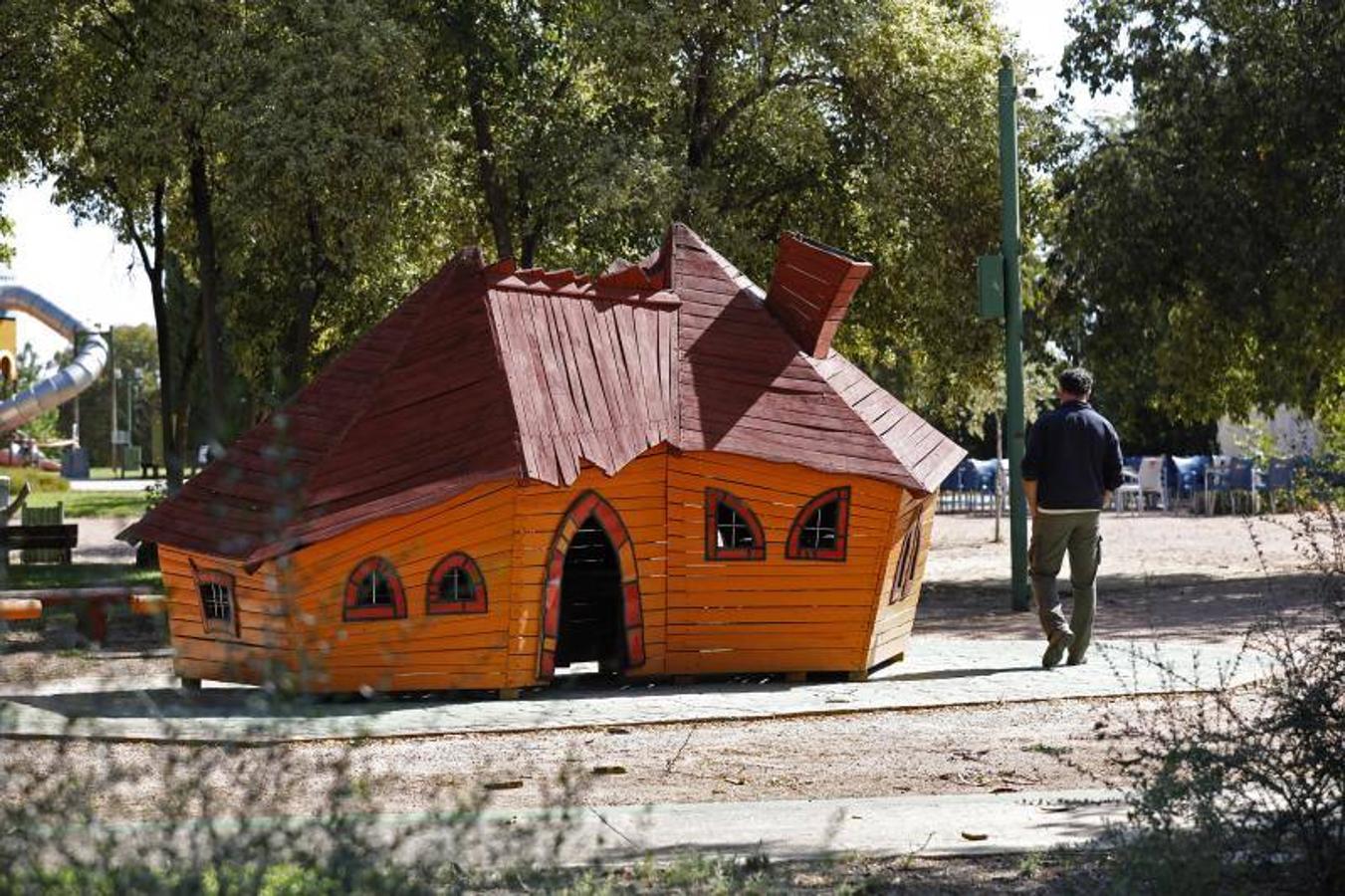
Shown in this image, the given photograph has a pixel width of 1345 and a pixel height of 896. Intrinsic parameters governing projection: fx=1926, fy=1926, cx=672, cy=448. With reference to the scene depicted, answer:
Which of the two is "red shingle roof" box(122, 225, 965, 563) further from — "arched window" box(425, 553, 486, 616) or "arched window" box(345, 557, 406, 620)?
"arched window" box(425, 553, 486, 616)

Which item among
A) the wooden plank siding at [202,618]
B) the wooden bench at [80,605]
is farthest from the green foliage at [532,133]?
the wooden plank siding at [202,618]

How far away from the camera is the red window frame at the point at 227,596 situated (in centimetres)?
1229

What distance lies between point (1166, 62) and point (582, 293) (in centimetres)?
1264

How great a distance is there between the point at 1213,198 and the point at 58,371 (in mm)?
29997

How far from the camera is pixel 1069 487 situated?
13195 millimetres

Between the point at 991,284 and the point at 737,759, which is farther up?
the point at 991,284

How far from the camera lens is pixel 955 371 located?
953 inches

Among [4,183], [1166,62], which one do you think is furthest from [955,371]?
[4,183]

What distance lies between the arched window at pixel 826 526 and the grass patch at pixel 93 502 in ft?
73.0

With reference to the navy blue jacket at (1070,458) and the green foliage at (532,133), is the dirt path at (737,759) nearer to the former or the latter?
the navy blue jacket at (1070,458)

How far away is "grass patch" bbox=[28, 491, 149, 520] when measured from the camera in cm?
3844

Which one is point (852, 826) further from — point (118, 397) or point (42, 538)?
point (118, 397)

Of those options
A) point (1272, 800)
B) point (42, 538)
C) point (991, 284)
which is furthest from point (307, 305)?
point (1272, 800)

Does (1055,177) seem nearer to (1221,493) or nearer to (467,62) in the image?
(467,62)
